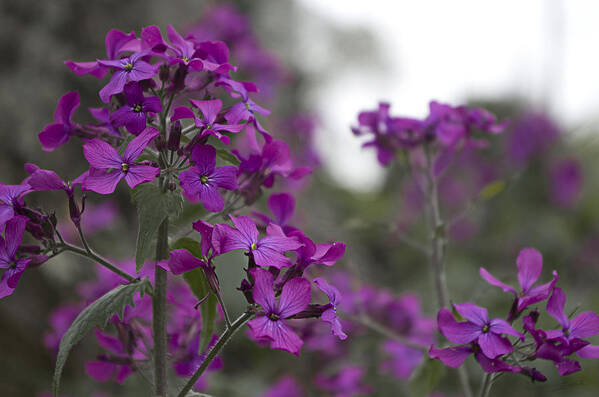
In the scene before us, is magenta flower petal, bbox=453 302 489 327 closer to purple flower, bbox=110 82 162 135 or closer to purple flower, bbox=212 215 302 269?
purple flower, bbox=212 215 302 269

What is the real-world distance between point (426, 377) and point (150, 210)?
30.7 inches

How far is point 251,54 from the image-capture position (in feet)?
11.4

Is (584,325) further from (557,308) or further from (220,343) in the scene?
(220,343)

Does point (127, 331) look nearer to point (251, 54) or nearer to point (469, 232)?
point (251, 54)

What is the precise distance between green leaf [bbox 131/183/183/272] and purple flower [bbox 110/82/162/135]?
0.12 m

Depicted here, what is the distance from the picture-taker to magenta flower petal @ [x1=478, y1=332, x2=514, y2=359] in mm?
963

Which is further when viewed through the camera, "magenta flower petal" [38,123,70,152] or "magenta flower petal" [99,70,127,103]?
"magenta flower petal" [38,123,70,152]

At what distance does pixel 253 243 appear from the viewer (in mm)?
953

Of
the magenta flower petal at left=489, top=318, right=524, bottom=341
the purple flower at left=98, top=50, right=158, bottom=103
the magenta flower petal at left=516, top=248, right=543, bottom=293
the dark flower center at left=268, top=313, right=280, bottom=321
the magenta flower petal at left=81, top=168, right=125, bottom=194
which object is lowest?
the dark flower center at left=268, top=313, right=280, bottom=321

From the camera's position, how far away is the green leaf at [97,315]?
2.95 feet

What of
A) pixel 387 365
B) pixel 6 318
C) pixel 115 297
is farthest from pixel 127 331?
pixel 6 318

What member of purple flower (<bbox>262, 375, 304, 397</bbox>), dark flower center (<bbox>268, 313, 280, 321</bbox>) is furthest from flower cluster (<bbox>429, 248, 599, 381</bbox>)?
purple flower (<bbox>262, 375, 304, 397</bbox>)

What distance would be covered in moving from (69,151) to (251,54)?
1329 millimetres

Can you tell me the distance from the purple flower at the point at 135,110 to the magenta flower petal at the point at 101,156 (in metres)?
0.05
